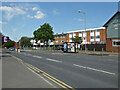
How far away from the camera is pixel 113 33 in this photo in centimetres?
3356

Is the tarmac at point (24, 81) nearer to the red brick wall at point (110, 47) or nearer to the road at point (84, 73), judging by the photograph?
the road at point (84, 73)

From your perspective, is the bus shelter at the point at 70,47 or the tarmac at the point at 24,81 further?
the bus shelter at the point at 70,47

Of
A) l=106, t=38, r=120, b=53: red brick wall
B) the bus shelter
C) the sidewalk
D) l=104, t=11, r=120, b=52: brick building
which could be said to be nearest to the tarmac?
the sidewalk

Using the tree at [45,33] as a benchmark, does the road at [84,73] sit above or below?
below

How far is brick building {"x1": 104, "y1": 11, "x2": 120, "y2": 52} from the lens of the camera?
3237cm

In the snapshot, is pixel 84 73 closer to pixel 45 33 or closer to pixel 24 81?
pixel 24 81

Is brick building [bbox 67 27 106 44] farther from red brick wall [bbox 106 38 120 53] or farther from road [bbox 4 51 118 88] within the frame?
road [bbox 4 51 118 88]

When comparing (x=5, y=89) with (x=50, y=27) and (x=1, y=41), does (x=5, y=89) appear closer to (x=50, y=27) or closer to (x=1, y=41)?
(x=1, y=41)

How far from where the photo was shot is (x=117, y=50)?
3212 centimetres

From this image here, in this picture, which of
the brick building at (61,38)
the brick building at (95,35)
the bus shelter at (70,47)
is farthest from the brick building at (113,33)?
the brick building at (61,38)

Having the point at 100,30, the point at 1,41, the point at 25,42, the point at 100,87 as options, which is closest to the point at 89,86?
the point at 100,87

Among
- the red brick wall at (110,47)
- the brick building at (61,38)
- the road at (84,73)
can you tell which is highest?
the brick building at (61,38)

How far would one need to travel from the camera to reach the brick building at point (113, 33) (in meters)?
32.4

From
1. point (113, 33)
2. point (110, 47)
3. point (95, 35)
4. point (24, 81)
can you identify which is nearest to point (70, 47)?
point (110, 47)
